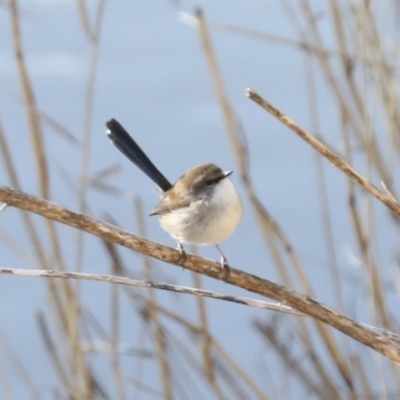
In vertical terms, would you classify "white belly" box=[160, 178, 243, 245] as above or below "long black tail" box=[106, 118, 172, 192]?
below

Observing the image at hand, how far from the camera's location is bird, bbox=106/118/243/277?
4.67ft

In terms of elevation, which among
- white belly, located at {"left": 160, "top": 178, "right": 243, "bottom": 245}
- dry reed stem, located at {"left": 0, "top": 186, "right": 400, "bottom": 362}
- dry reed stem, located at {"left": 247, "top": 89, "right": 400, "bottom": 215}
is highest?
white belly, located at {"left": 160, "top": 178, "right": 243, "bottom": 245}

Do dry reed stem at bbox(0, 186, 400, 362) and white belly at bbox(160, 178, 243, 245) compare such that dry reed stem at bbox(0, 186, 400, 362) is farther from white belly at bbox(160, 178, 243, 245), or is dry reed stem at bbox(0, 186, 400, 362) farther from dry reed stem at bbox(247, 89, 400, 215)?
white belly at bbox(160, 178, 243, 245)

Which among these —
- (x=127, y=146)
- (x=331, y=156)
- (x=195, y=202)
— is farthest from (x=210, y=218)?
(x=331, y=156)

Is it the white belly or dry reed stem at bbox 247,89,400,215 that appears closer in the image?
dry reed stem at bbox 247,89,400,215

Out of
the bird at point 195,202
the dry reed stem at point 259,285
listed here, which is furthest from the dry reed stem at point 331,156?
the bird at point 195,202

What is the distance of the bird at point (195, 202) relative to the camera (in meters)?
1.42

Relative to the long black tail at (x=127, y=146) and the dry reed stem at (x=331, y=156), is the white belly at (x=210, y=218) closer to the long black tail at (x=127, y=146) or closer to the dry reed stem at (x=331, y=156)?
the long black tail at (x=127, y=146)

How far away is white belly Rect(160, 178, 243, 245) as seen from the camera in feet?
4.65

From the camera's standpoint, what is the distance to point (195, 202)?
1525 millimetres

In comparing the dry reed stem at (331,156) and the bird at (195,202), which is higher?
the bird at (195,202)

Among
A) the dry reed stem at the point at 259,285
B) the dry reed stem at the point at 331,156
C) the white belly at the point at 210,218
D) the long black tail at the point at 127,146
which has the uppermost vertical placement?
the long black tail at the point at 127,146

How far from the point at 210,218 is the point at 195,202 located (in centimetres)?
9

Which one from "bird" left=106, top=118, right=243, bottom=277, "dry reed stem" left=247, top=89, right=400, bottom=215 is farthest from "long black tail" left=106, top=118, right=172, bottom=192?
"dry reed stem" left=247, top=89, right=400, bottom=215
